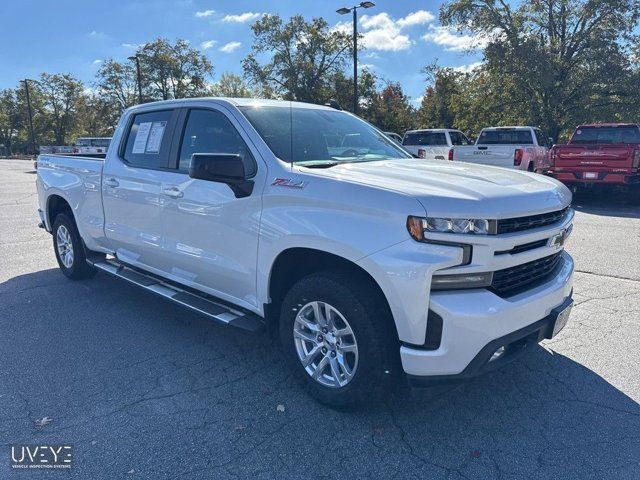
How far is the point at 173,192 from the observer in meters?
4.00

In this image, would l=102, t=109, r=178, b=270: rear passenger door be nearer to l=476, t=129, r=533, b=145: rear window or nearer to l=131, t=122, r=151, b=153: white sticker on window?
l=131, t=122, r=151, b=153: white sticker on window

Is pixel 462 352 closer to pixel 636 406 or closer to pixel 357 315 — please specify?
pixel 357 315

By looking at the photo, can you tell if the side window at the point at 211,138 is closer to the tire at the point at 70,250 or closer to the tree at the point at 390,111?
the tire at the point at 70,250

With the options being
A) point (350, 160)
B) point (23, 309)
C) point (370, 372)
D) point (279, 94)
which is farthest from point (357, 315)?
point (279, 94)

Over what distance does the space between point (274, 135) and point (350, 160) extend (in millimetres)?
603

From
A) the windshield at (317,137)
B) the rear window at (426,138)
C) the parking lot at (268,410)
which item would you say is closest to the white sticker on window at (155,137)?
the windshield at (317,137)

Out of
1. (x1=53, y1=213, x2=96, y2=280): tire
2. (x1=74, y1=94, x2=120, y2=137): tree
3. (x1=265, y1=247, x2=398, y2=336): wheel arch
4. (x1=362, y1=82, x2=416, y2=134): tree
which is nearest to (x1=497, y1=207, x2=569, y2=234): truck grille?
(x1=265, y1=247, x2=398, y2=336): wheel arch

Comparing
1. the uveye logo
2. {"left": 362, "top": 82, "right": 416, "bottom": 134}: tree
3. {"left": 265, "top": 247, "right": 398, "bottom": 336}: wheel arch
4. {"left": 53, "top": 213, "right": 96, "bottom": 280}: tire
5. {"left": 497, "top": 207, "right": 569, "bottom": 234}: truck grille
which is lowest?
the uveye logo

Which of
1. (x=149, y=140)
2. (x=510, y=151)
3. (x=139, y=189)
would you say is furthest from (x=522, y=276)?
(x=510, y=151)

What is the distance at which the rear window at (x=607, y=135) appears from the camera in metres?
13.1

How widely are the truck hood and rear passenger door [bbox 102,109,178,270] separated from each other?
183cm

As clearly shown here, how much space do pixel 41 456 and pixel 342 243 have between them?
205 centimetres

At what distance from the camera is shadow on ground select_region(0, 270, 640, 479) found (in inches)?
104

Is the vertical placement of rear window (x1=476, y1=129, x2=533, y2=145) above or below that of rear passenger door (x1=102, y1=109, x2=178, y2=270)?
above
